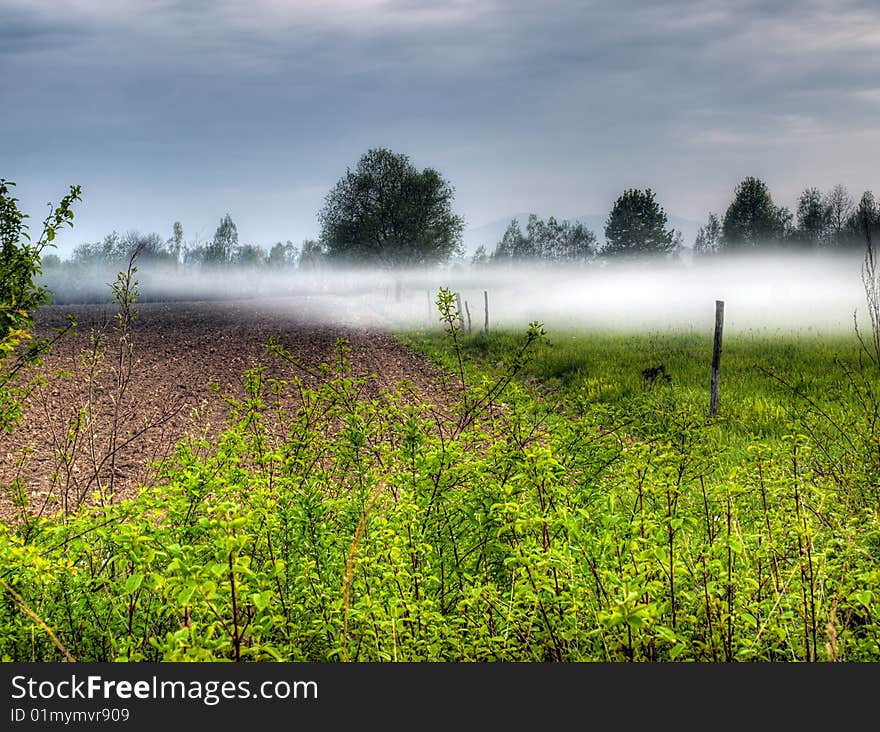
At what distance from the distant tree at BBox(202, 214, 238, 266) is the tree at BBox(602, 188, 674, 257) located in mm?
105549

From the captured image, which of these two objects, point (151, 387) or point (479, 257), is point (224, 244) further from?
point (151, 387)

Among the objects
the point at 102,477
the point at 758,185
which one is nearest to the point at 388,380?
the point at 102,477

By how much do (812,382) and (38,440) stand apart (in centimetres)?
1819

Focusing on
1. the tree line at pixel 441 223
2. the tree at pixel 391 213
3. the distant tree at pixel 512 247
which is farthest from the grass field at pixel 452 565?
the distant tree at pixel 512 247

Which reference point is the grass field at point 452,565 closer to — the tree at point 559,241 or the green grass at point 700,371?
the green grass at point 700,371

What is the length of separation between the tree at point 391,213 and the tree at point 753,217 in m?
34.6

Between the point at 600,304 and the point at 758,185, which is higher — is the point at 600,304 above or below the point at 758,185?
below

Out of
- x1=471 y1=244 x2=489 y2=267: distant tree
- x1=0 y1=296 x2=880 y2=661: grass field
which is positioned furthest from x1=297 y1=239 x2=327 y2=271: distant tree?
x1=0 y1=296 x2=880 y2=661: grass field

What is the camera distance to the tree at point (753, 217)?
74625 mm

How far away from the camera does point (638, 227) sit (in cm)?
8044

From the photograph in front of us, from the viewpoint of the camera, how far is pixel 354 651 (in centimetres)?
398

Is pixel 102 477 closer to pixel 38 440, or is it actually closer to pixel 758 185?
pixel 38 440

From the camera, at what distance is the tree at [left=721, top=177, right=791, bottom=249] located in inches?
2938

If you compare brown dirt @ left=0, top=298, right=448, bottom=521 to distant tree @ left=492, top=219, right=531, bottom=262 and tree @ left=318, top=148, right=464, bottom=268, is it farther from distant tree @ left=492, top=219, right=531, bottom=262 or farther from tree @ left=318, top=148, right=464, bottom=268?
distant tree @ left=492, top=219, right=531, bottom=262
